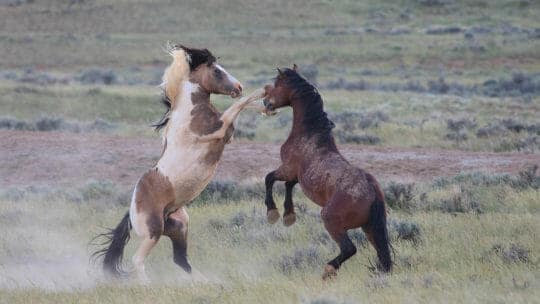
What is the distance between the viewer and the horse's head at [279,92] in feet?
28.2

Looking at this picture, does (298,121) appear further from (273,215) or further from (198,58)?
(198,58)

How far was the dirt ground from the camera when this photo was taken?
15.8 meters

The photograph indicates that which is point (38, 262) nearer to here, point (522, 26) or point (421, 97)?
point (421, 97)

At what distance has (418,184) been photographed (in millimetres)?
14289

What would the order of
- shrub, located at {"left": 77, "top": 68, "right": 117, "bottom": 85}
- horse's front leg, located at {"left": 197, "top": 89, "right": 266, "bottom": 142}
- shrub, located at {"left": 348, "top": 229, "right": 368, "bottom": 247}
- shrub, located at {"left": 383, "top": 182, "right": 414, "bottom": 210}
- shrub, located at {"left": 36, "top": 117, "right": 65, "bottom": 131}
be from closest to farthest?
horse's front leg, located at {"left": 197, "top": 89, "right": 266, "bottom": 142}, shrub, located at {"left": 348, "top": 229, "right": 368, "bottom": 247}, shrub, located at {"left": 383, "top": 182, "right": 414, "bottom": 210}, shrub, located at {"left": 36, "top": 117, "right": 65, "bottom": 131}, shrub, located at {"left": 77, "top": 68, "right": 117, "bottom": 85}

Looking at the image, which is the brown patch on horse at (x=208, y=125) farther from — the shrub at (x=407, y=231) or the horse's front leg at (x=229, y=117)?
the shrub at (x=407, y=231)

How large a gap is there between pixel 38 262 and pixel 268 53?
36.1 metres

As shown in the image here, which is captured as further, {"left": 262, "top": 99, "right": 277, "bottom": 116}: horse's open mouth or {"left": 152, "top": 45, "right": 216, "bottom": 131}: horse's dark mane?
{"left": 152, "top": 45, "right": 216, "bottom": 131}: horse's dark mane

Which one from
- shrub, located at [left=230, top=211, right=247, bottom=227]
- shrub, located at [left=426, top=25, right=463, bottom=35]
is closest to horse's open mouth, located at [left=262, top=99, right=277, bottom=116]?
shrub, located at [left=230, top=211, right=247, bottom=227]

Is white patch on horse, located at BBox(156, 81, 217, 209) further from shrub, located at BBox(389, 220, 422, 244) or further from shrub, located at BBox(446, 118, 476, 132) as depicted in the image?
shrub, located at BBox(446, 118, 476, 132)

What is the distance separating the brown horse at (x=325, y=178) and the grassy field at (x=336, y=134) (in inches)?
14.4

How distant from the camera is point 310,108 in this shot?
8.48 meters

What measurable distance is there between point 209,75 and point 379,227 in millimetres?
2105

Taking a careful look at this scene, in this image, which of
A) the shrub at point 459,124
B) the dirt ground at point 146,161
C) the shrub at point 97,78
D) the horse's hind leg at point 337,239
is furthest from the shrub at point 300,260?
the shrub at point 97,78
